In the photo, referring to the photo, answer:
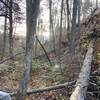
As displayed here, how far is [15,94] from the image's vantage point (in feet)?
25.9

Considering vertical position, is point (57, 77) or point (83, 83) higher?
point (83, 83)

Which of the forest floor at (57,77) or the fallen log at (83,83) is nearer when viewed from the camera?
the fallen log at (83,83)

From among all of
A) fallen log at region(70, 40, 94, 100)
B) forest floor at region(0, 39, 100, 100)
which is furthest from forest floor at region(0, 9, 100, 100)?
fallen log at region(70, 40, 94, 100)

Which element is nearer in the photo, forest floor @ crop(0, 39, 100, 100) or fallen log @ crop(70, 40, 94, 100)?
fallen log @ crop(70, 40, 94, 100)

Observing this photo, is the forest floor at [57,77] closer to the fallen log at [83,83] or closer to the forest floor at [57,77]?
the forest floor at [57,77]

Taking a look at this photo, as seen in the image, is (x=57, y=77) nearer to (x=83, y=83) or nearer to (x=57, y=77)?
(x=57, y=77)

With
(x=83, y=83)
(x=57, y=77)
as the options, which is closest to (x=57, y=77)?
(x=57, y=77)

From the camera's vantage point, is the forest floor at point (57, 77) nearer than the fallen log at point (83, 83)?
No

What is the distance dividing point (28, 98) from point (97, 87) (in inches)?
87.7

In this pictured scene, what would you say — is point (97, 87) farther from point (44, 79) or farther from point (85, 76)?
point (44, 79)

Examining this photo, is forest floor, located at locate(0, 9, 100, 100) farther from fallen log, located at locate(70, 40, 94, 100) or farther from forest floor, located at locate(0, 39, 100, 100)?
fallen log, located at locate(70, 40, 94, 100)

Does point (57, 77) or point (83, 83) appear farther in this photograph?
point (57, 77)

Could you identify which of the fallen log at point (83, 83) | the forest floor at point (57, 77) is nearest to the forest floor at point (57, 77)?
the forest floor at point (57, 77)

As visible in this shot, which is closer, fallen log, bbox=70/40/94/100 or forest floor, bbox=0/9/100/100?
fallen log, bbox=70/40/94/100
